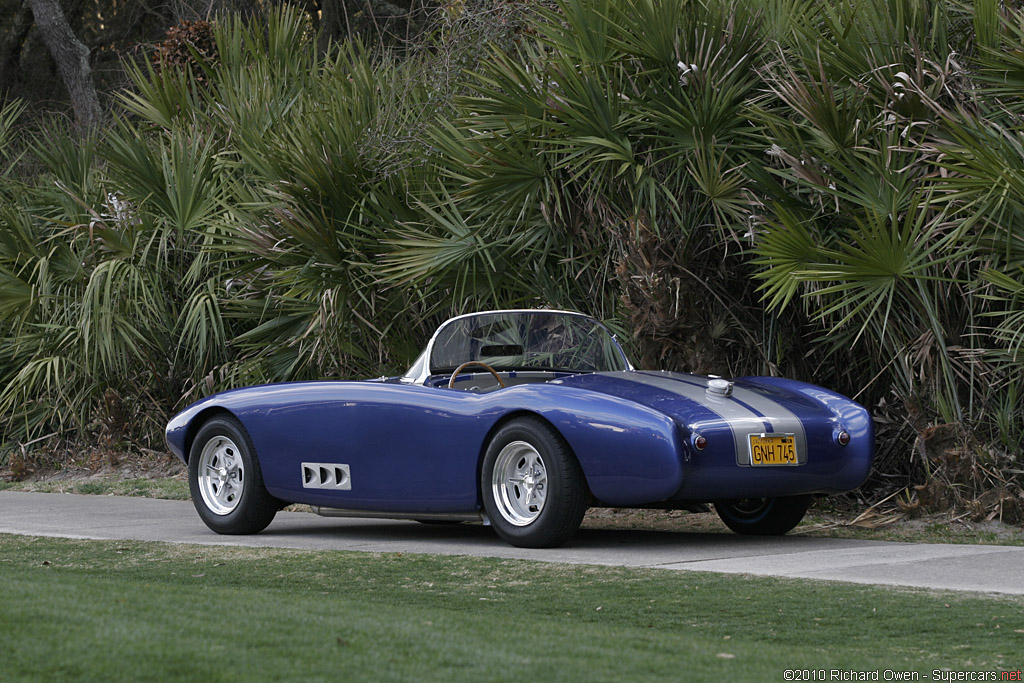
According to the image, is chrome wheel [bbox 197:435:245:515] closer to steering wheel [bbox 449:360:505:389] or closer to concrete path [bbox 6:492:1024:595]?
concrete path [bbox 6:492:1024:595]

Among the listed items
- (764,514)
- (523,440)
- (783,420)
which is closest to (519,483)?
(523,440)

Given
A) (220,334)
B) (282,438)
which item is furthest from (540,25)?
(220,334)

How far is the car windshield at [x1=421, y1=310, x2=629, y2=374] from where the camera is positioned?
7652 millimetres

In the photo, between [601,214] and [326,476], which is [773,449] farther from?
[601,214]

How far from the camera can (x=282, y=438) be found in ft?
24.8

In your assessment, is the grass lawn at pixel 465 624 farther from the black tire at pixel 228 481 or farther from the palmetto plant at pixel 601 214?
the palmetto plant at pixel 601 214

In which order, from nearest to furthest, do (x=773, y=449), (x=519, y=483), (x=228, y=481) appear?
(x=773, y=449), (x=519, y=483), (x=228, y=481)

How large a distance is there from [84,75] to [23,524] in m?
13.9

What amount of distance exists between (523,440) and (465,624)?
7.56 feet

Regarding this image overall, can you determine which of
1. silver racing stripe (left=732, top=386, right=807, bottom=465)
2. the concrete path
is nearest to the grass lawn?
the concrete path

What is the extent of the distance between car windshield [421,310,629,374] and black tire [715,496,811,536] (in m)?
0.99

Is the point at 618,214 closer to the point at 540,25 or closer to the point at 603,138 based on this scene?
the point at 603,138

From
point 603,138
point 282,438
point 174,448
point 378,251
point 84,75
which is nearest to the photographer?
point 282,438

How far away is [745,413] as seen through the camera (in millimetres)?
6520
